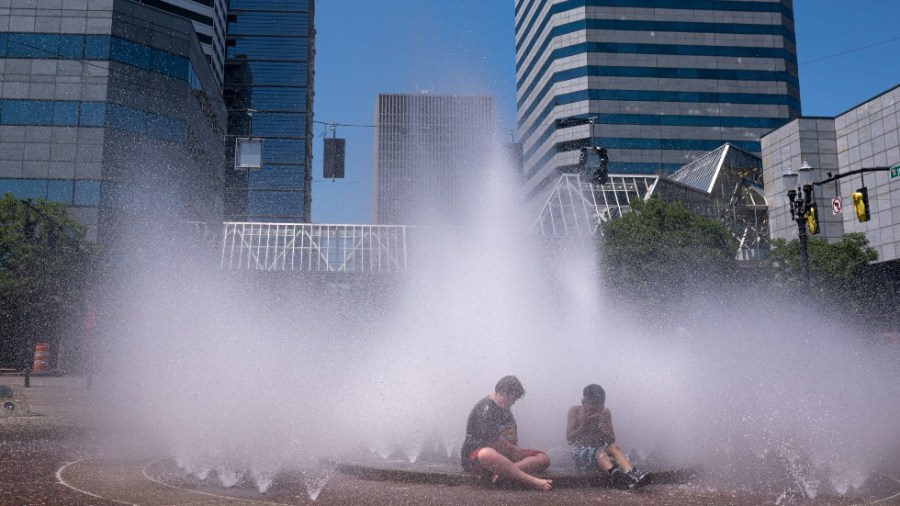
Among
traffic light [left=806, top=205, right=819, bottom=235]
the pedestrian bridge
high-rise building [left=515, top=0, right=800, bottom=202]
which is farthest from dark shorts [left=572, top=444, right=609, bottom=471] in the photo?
high-rise building [left=515, top=0, right=800, bottom=202]

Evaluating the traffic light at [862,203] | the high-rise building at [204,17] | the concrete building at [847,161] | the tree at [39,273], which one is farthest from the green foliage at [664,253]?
the high-rise building at [204,17]

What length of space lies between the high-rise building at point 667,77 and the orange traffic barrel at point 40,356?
55629 mm

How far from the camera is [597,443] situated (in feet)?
27.4

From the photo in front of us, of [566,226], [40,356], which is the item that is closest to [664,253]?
[566,226]

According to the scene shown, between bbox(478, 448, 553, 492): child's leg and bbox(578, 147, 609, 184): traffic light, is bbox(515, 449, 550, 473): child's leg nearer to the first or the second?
bbox(478, 448, 553, 492): child's leg

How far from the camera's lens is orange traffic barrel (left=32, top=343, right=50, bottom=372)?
119 feet

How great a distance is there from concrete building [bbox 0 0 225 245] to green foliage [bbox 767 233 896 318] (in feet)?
113

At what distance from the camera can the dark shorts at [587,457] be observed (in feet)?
26.6

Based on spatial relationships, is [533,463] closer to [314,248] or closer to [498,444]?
[498,444]

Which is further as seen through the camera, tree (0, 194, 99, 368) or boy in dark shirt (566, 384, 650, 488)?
tree (0, 194, 99, 368)

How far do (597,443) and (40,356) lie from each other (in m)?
36.4

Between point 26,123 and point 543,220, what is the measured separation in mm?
32392

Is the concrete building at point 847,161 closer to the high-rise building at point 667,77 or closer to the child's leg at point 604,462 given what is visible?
the high-rise building at point 667,77

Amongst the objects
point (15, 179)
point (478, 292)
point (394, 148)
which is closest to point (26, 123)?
point (15, 179)
